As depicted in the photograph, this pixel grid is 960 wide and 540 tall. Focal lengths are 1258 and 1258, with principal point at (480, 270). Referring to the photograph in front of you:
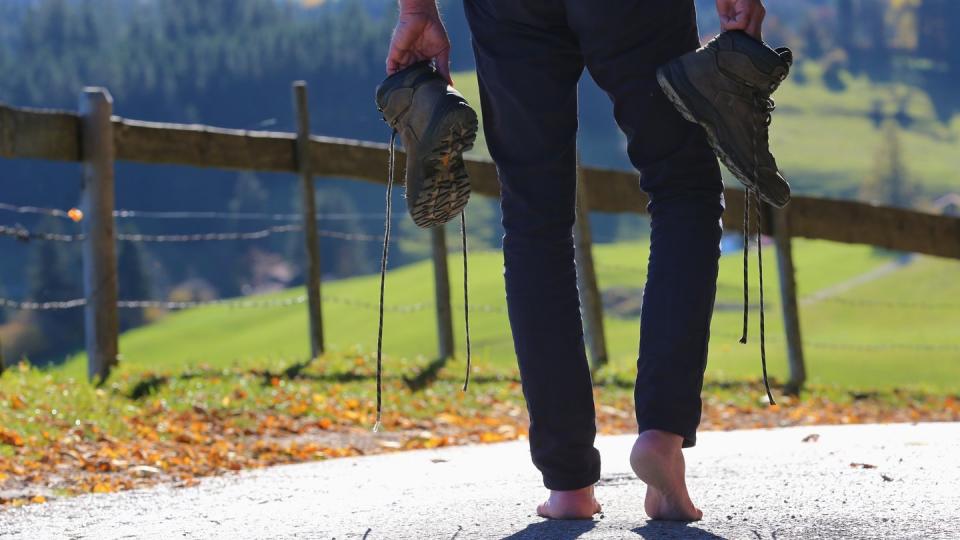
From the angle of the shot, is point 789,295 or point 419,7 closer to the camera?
point 419,7

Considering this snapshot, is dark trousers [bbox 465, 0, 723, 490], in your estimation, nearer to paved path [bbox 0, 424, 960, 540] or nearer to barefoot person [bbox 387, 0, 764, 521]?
barefoot person [bbox 387, 0, 764, 521]

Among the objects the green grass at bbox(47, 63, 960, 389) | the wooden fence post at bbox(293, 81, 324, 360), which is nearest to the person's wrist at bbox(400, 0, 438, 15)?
the wooden fence post at bbox(293, 81, 324, 360)

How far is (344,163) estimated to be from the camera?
848cm

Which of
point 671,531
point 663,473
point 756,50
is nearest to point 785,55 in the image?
point 756,50

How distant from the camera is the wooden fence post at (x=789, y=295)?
29.6 ft

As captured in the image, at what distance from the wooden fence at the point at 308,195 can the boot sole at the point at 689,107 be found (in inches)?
183

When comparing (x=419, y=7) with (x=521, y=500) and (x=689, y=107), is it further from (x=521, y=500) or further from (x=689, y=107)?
(x=521, y=500)

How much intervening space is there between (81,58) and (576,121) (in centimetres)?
14109

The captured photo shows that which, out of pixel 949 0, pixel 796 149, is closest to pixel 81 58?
pixel 796 149

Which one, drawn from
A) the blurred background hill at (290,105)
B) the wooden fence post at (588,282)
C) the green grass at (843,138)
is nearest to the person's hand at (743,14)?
the wooden fence post at (588,282)

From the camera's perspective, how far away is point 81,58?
5320 inches

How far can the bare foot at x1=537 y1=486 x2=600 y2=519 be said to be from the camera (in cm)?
262

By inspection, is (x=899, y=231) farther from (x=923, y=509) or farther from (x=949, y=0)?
(x=949, y=0)

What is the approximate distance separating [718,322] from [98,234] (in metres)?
69.6
